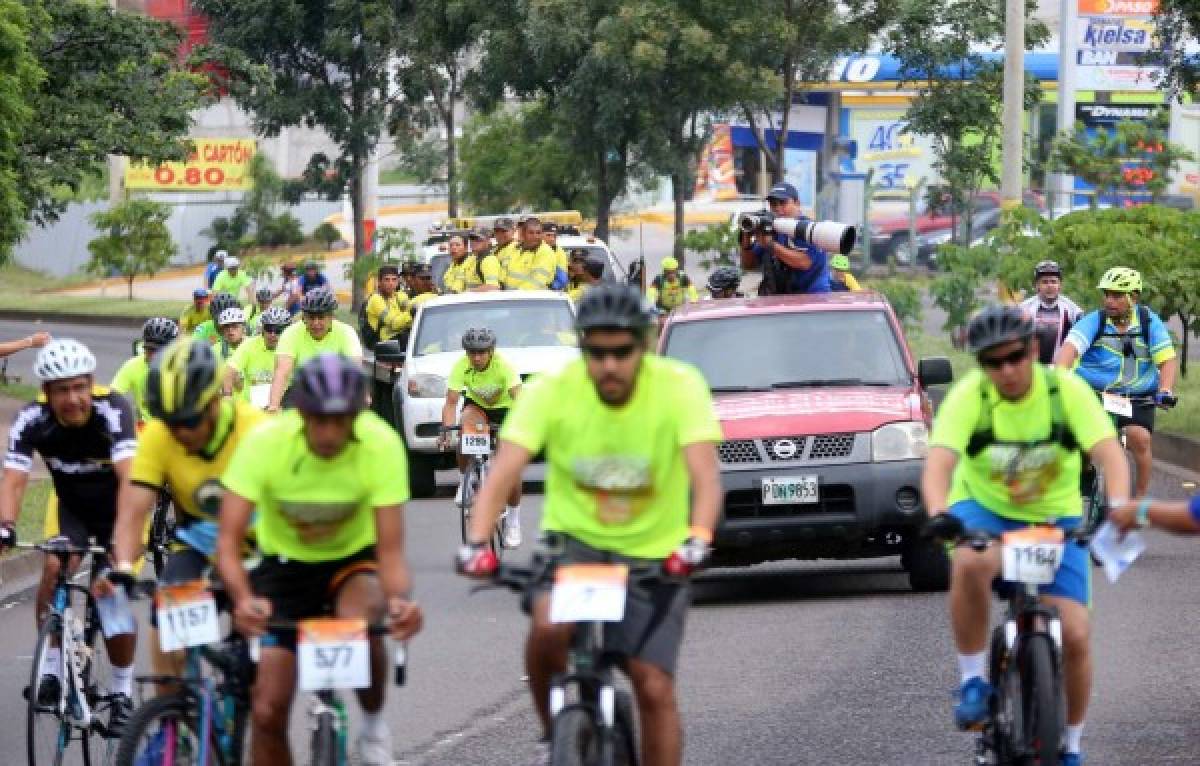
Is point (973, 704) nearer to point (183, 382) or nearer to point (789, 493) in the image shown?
point (183, 382)

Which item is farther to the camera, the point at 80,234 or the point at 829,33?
the point at 80,234

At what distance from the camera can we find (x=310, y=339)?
1883 centimetres

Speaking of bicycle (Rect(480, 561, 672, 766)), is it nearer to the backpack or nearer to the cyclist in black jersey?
the backpack

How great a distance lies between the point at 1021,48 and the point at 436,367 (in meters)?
12.3

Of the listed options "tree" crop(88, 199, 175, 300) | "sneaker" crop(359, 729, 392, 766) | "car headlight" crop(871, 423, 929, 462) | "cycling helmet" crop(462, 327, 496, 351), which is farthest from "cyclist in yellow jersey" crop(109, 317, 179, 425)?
"tree" crop(88, 199, 175, 300)

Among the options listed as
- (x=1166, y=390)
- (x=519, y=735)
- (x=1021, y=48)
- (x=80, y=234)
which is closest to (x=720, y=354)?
(x=1166, y=390)

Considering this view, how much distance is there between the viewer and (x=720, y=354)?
15828 mm

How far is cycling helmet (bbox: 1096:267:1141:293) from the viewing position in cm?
1644

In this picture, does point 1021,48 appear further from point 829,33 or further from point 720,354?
point 720,354

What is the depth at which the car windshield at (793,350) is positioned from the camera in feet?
51.2

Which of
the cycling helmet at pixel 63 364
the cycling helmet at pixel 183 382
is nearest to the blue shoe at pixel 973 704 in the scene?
the cycling helmet at pixel 183 382

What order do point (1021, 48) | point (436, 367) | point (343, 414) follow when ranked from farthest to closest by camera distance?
point (1021, 48) < point (436, 367) < point (343, 414)

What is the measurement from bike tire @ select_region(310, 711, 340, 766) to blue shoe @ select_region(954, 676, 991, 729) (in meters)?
2.29

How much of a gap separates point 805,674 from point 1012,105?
2116cm
